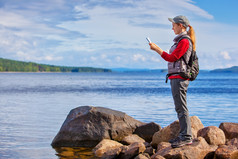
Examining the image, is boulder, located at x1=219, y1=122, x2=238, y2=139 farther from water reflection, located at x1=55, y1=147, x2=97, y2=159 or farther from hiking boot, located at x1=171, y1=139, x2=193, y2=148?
water reflection, located at x1=55, y1=147, x2=97, y2=159

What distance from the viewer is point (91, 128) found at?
10.8 meters

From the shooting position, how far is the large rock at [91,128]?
10742 mm

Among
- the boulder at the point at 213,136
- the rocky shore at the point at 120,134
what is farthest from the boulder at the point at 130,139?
the boulder at the point at 213,136

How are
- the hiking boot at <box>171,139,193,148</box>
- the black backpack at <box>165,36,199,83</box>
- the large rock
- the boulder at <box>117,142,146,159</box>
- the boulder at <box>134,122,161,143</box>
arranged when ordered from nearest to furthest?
the black backpack at <box>165,36,199,83</box>
the hiking boot at <box>171,139,193,148</box>
the boulder at <box>117,142,146,159</box>
the large rock
the boulder at <box>134,122,161,143</box>

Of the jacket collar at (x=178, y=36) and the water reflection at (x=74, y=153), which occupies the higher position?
the jacket collar at (x=178, y=36)

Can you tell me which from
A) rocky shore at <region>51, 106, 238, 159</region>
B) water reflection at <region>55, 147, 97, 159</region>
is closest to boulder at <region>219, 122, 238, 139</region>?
rocky shore at <region>51, 106, 238, 159</region>

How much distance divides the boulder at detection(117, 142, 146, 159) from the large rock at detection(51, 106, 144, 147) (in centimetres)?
216

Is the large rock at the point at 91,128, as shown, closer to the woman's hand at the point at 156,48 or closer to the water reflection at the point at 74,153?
the water reflection at the point at 74,153

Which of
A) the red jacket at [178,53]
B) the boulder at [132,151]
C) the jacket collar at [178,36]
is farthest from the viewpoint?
the boulder at [132,151]

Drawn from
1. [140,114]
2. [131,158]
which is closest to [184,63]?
[131,158]

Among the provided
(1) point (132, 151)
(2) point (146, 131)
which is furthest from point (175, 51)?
(2) point (146, 131)

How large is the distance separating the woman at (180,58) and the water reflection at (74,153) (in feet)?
10.5

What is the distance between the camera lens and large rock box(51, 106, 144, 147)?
35.2 feet

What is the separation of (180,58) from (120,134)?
14.5ft
